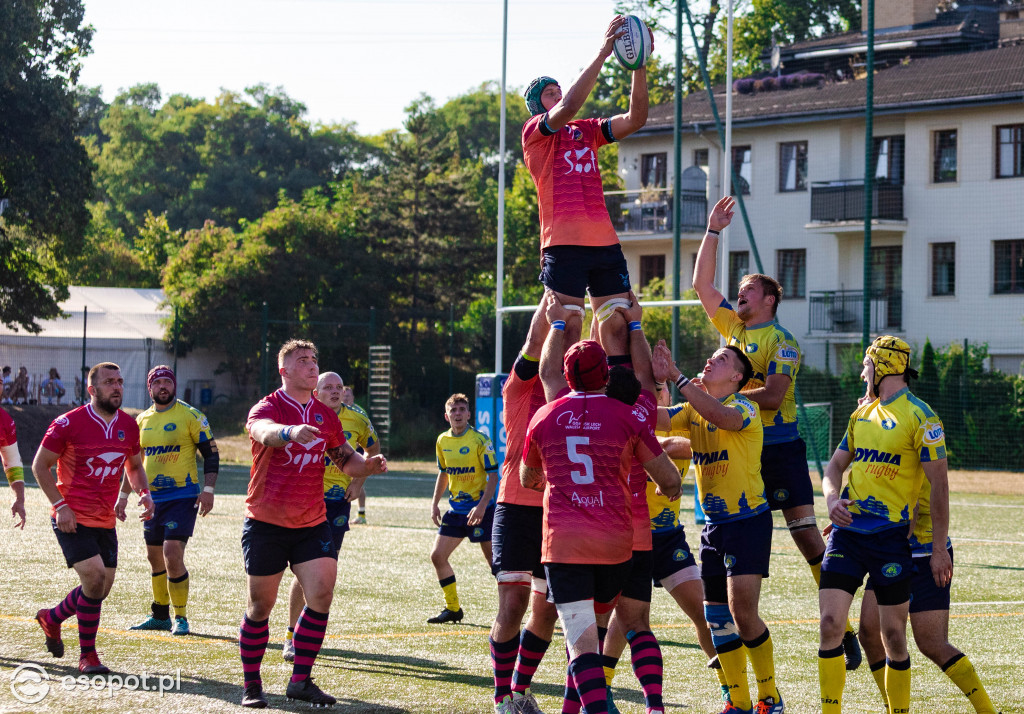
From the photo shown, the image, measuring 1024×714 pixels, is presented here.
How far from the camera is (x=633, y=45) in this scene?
7785 mm

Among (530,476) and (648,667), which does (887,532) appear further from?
(530,476)

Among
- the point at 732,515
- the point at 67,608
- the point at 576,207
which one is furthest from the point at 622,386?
the point at 67,608

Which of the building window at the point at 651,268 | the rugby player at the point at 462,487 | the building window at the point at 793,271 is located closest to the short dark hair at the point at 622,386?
the rugby player at the point at 462,487

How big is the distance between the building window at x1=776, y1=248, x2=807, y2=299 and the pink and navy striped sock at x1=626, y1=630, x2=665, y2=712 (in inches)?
1378

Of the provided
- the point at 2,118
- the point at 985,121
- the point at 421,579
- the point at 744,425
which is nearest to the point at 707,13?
the point at 985,121

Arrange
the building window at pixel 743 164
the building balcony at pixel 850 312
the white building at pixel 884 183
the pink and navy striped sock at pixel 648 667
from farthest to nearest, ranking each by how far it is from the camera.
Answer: the building window at pixel 743 164
the building balcony at pixel 850 312
the white building at pixel 884 183
the pink and navy striped sock at pixel 648 667

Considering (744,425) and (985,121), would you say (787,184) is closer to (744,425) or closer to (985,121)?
(985,121)

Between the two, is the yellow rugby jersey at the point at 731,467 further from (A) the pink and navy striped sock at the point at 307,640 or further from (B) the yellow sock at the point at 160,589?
(B) the yellow sock at the point at 160,589

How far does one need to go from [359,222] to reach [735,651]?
4634cm

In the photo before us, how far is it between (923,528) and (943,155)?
111 ft

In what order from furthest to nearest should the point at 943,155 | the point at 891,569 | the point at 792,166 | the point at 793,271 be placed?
1. the point at 792,166
2. the point at 793,271
3. the point at 943,155
4. the point at 891,569

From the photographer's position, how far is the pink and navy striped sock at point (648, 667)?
7492 millimetres

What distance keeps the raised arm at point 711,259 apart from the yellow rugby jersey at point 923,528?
6.62 feet

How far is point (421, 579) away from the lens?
14500 millimetres
